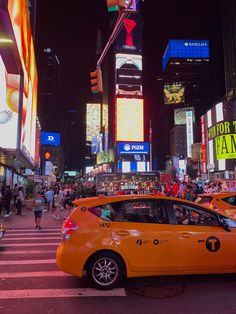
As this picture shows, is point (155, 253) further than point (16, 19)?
No

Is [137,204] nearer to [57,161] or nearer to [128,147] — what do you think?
[128,147]

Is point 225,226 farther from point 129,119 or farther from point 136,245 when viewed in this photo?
point 129,119

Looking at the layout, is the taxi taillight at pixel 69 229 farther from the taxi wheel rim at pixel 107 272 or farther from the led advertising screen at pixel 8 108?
the led advertising screen at pixel 8 108

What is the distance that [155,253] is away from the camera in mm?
5984

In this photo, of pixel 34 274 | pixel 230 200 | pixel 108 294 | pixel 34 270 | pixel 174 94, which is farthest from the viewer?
pixel 174 94

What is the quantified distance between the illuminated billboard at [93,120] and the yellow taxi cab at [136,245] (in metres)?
137

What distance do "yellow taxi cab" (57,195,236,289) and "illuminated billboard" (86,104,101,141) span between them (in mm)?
136769

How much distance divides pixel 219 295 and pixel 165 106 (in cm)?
16880

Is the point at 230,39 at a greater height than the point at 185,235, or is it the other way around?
the point at 230,39

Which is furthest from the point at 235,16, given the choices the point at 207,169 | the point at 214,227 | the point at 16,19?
the point at 214,227

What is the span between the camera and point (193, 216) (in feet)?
21.3

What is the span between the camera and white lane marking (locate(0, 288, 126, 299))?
224 inches

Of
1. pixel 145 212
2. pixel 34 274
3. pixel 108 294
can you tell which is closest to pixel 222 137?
pixel 145 212

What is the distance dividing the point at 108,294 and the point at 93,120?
140 m
